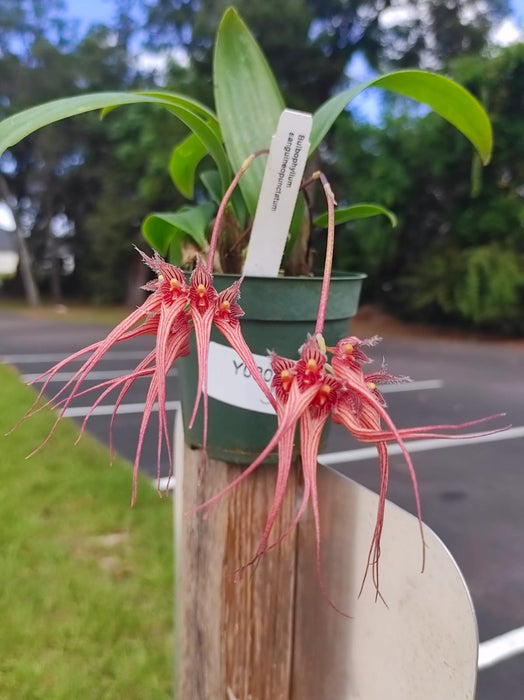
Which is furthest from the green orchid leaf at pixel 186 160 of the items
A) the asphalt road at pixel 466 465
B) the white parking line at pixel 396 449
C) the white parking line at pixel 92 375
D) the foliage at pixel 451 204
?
the foliage at pixel 451 204

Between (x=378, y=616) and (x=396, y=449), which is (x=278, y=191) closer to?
(x=378, y=616)

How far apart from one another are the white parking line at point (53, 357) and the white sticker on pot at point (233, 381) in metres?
4.81

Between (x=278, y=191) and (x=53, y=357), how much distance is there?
5418 mm

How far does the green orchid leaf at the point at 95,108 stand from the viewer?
44 cm

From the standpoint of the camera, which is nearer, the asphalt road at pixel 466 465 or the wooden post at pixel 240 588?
the wooden post at pixel 240 588

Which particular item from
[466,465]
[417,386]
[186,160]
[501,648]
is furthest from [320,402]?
[417,386]

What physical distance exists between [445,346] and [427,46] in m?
4.97

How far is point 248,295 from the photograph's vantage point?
52 centimetres

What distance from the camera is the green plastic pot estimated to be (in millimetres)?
518

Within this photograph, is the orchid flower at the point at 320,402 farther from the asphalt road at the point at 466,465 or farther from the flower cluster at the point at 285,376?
the asphalt road at the point at 466,465

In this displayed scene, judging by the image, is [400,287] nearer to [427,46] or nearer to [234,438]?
[427,46]

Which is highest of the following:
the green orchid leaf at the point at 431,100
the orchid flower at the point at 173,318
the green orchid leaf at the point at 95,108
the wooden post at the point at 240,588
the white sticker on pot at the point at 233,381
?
the green orchid leaf at the point at 431,100

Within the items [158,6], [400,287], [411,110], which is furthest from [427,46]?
[158,6]

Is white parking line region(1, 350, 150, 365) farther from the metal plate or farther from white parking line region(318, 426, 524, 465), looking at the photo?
the metal plate
